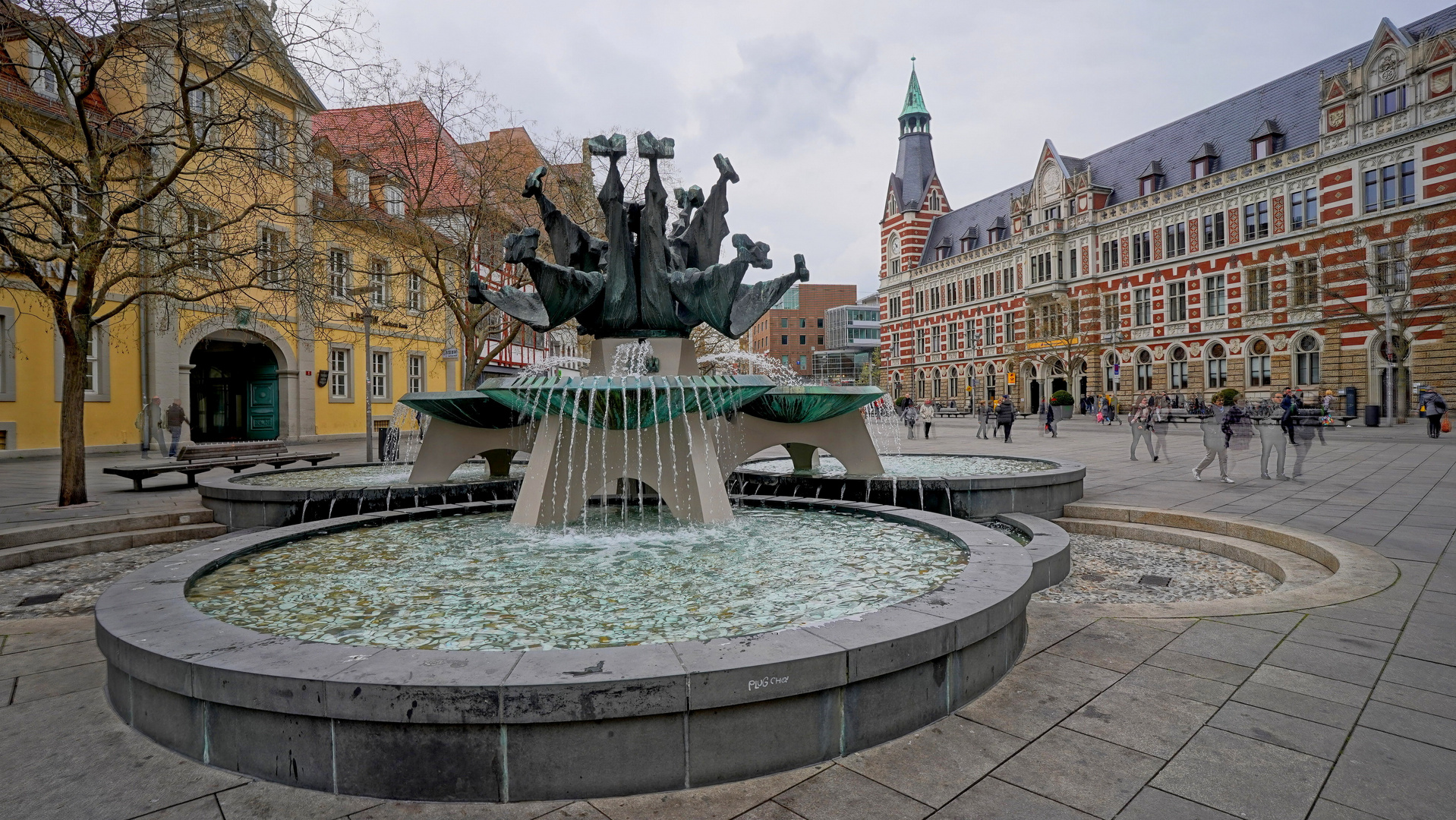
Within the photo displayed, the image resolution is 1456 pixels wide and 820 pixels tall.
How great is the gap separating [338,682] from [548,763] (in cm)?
79

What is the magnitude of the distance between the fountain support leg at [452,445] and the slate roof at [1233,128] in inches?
1763

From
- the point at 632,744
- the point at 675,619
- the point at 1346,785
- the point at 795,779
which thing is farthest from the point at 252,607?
the point at 1346,785

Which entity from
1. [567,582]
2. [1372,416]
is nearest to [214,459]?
[567,582]

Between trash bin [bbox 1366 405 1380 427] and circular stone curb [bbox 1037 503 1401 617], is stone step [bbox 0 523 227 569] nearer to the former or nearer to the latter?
circular stone curb [bbox 1037 503 1401 617]

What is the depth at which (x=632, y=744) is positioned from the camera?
2.64m

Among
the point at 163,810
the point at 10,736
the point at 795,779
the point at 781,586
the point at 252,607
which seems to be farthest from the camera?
the point at 781,586

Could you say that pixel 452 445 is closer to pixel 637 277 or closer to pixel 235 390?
pixel 637 277

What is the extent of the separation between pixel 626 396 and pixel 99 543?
659 cm

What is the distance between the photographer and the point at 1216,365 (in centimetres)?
4278

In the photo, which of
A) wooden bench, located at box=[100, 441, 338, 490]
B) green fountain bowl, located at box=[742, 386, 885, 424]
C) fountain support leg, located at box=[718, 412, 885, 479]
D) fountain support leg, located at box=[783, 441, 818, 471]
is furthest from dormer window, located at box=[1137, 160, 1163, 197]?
wooden bench, located at box=[100, 441, 338, 490]

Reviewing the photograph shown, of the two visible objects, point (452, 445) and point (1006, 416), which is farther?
point (1006, 416)

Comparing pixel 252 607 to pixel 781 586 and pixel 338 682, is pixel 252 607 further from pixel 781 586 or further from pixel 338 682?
pixel 781 586

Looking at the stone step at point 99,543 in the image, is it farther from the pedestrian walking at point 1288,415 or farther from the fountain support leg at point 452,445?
the pedestrian walking at point 1288,415

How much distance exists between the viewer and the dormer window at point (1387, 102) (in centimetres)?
3331
